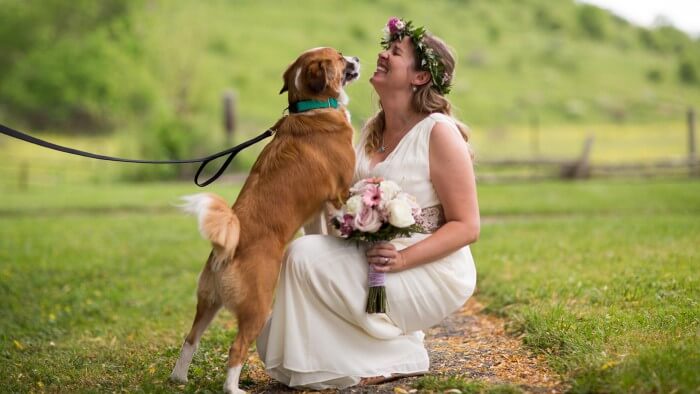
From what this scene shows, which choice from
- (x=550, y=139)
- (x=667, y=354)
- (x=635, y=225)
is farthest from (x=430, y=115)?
(x=550, y=139)

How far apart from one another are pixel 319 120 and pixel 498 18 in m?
36.1

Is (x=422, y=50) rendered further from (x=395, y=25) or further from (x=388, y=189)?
(x=388, y=189)

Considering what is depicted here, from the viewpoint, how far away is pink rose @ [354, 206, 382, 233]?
13.8 ft

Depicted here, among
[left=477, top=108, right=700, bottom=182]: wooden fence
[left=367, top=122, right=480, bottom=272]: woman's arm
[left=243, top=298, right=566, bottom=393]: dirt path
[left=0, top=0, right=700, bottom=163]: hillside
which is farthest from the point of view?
[left=0, top=0, right=700, bottom=163]: hillside

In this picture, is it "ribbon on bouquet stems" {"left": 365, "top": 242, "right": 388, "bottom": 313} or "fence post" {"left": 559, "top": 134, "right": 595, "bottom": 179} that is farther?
"fence post" {"left": 559, "top": 134, "right": 595, "bottom": 179}

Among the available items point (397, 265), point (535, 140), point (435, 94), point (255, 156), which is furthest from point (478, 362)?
point (535, 140)

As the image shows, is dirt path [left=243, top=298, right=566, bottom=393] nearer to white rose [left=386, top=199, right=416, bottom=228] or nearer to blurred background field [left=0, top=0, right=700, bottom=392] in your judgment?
blurred background field [left=0, top=0, right=700, bottom=392]

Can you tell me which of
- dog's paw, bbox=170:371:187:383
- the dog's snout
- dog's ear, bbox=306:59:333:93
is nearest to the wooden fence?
the dog's snout

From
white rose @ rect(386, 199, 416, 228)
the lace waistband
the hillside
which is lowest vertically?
the lace waistband

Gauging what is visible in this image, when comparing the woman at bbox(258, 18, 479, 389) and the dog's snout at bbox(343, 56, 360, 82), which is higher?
the dog's snout at bbox(343, 56, 360, 82)

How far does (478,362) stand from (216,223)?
191cm

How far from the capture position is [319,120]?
4531mm

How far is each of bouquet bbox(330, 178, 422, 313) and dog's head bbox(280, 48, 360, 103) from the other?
2.05 feet

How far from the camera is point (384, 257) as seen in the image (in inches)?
171
